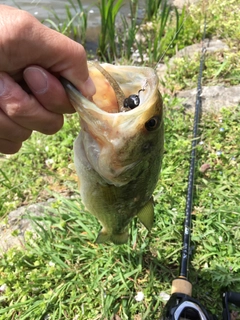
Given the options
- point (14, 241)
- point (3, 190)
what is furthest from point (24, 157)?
point (14, 241)

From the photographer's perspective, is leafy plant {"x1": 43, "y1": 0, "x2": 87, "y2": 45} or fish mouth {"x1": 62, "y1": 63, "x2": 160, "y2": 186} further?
leafy plant {"x1": 43, "y1": 0, "x2": 87, "y2": 45}

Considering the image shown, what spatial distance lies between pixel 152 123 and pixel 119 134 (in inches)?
5.8

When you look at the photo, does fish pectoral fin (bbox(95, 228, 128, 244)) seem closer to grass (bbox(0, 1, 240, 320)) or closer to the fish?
the fish

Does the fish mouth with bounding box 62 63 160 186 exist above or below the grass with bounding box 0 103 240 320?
above

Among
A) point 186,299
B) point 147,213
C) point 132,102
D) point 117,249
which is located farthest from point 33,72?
point 117,249

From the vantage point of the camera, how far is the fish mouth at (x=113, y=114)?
143 centimetres

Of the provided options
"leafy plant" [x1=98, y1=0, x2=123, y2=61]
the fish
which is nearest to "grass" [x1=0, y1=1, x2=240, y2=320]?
the fish

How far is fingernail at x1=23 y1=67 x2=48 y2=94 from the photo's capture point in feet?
4.25

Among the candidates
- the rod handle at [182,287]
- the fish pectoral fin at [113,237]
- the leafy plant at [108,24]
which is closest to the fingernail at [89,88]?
the fish pectoral fin at [113,237]

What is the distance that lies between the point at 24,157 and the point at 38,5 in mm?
5307

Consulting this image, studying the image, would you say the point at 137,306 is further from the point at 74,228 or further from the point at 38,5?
the point at 38,5

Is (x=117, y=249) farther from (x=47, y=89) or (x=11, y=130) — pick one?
(x=47, y=89)

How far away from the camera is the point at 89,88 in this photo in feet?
4.65

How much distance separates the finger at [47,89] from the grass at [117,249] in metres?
1.47
